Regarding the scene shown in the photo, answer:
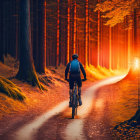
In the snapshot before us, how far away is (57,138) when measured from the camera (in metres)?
7.29

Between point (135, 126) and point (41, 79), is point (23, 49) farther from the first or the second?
point (135, 126)

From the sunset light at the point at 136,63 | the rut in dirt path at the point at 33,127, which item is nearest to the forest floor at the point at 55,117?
the rut in dirt path at the point at 33,127

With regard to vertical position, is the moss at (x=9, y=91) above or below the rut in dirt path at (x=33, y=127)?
above

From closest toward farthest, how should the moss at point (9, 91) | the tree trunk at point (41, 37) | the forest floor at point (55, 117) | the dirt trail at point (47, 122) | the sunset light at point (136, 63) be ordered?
the dirt trail at point (47, 122) < the forest floor at point (55, 117) < the moss at point (9, 91) < the sunset light at point (136, 63) < the tree trunk at point (41, 37)

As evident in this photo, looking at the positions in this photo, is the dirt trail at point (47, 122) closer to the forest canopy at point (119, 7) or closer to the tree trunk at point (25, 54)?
the tree trunk at point (25, 54)

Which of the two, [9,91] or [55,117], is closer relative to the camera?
[55,117]

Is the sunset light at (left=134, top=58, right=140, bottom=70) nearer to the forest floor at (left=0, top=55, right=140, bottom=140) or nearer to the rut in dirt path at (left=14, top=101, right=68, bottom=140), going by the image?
the forest floor at (left=0, top=55, right=140, bottom=140)

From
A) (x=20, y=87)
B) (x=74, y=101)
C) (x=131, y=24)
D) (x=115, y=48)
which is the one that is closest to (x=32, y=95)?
(x=20, y=87)

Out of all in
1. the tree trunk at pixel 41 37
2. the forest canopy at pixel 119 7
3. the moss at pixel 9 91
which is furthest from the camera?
the tree trunk at pixel 41 37

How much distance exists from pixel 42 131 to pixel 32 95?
22.3 feet

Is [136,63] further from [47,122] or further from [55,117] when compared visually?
[47,122]

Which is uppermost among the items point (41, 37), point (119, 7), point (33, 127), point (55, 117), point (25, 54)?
point (119, 7)

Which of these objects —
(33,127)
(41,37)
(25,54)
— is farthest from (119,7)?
(33,127)

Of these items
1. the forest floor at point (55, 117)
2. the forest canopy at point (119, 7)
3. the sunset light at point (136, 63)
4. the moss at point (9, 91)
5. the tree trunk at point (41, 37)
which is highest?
the forest canopy at point (119, 7)
